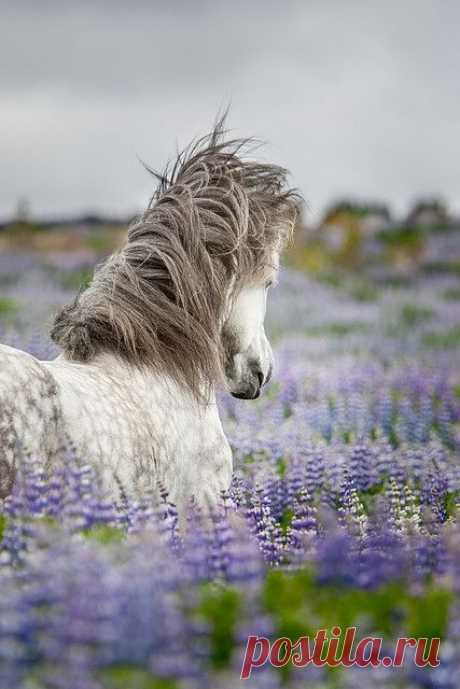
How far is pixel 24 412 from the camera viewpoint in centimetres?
425

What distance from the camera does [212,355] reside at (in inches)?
213

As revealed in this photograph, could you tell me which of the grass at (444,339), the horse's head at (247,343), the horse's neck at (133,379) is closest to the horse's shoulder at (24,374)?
the horse's neck at (133,379)

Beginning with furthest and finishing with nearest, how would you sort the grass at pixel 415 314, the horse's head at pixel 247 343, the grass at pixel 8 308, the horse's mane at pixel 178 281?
1. the grass at pixel 415 314
2. the grass at pixel 8 308
3. the horse's head at pixel 247 343
4. the horse's mane at pixel 178 281

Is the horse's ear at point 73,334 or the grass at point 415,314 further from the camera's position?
the grass at point 415,314

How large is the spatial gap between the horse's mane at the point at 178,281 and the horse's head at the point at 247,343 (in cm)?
9

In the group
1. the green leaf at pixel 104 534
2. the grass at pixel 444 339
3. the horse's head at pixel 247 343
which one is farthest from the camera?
the grass at pixel 444 339

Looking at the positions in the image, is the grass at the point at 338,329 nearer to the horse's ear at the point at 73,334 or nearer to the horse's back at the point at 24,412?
the horse's ear at the point at 73,334

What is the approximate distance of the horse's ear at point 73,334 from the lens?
5.27 m

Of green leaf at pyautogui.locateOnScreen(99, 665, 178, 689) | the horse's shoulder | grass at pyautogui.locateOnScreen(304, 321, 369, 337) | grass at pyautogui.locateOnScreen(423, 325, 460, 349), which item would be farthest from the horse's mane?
grass at pyautogui.locateOnScreen(304, 321, 369, 337)

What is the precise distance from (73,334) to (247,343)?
2.84 feet

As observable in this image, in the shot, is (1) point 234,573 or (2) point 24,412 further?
(2) point 24,412

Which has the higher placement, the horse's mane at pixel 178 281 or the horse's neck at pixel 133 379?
the horse's mane at pixel 178 281

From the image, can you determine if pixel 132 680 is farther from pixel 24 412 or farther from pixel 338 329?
pixel 338 329

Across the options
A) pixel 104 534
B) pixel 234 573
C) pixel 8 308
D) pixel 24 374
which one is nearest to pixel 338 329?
pixel 8 308
